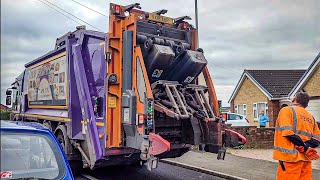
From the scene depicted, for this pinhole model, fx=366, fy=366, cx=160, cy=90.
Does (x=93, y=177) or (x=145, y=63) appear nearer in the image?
(x=145, y=63)

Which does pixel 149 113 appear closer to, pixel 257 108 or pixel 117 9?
pixel 117 9

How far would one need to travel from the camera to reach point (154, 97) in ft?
19.4

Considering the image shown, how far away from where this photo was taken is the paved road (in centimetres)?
746

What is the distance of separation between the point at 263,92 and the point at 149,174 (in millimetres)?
18244

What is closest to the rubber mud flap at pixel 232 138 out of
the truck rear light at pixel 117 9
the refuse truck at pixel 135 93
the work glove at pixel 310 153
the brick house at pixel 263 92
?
the refuse truck at pixel 135 93

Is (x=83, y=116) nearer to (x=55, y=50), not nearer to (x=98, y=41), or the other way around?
(x=98, y=41)

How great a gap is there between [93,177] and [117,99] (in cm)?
231

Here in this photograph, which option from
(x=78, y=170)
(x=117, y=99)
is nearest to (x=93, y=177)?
(x=78, y=170)

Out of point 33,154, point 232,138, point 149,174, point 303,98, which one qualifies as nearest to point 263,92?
point 149,174

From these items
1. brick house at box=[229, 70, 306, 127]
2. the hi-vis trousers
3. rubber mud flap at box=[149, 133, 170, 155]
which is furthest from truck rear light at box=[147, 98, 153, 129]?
brick house at box=[229, 70, 306, 127]

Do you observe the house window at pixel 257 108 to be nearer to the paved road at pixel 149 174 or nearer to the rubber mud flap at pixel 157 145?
the paved road at pixel 149 174

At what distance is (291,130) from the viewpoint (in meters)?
4.52

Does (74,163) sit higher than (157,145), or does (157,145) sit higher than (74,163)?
(157,145)

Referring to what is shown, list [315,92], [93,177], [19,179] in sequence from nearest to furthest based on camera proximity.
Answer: [19,179] < [93,177] < [315,92]
